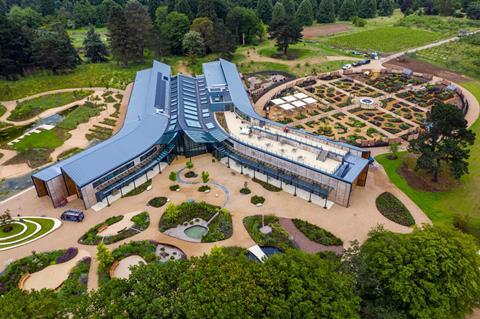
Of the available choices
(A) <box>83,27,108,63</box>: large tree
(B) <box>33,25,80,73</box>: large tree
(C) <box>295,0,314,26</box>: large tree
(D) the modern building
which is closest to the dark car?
(D) the modern building

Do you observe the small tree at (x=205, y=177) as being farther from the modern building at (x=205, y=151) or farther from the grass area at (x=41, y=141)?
the grass area at (x=41, y=141)

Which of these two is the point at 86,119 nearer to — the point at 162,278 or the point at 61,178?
the point at 61,178

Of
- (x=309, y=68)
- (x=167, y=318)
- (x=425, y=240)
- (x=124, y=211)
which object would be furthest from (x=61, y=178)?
(x=309, y=68)

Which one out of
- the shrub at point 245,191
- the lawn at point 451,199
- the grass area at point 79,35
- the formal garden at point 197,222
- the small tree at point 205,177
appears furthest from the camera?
the grass area at point 79,35

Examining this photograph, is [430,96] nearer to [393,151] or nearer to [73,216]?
[393,151]

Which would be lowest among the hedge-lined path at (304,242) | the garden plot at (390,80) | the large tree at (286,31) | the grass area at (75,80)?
the hedge-lined path at (304,242)

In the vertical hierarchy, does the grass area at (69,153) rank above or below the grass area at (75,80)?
below

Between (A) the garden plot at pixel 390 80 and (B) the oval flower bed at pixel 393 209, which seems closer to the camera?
(B) the oval flower bed at pixel 393 209

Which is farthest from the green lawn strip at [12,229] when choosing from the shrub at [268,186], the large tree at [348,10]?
the large tree at [348,10]
